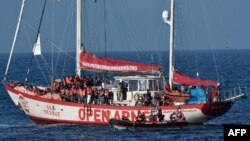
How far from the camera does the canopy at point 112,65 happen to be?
6929 centimetres

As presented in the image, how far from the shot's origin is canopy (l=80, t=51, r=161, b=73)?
227 ft

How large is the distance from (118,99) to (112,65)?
3428mm

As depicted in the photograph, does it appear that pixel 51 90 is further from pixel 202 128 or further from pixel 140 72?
pixel 202 128

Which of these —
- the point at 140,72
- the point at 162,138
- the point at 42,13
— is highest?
the point at 42,13

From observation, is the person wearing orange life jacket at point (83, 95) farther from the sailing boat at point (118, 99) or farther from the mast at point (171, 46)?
the mast at point (171, 46)

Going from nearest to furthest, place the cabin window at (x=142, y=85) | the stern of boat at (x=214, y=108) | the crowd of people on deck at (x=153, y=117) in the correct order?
A: the crowd of people on deck at (x=153, y=117), the stern of boat at (x=214, y=108), the cabin window at (x=142, y=85)

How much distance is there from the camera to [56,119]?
69062 mm

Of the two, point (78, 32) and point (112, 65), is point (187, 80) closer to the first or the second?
point (112, 65)

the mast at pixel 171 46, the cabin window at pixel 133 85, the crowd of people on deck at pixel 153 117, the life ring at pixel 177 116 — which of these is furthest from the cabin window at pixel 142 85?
the life ring at pixel 177 116

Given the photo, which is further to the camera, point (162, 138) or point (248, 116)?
point (248, 116)

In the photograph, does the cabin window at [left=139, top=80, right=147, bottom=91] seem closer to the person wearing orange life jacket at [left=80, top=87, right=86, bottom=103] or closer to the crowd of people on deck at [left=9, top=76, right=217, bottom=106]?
the crowd of people on deck at [left=9, top=76, right=217, bottom=106]

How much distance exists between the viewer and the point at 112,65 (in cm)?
7012

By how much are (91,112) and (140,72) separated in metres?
5.05

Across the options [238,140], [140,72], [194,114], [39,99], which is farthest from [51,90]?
[238,140]
